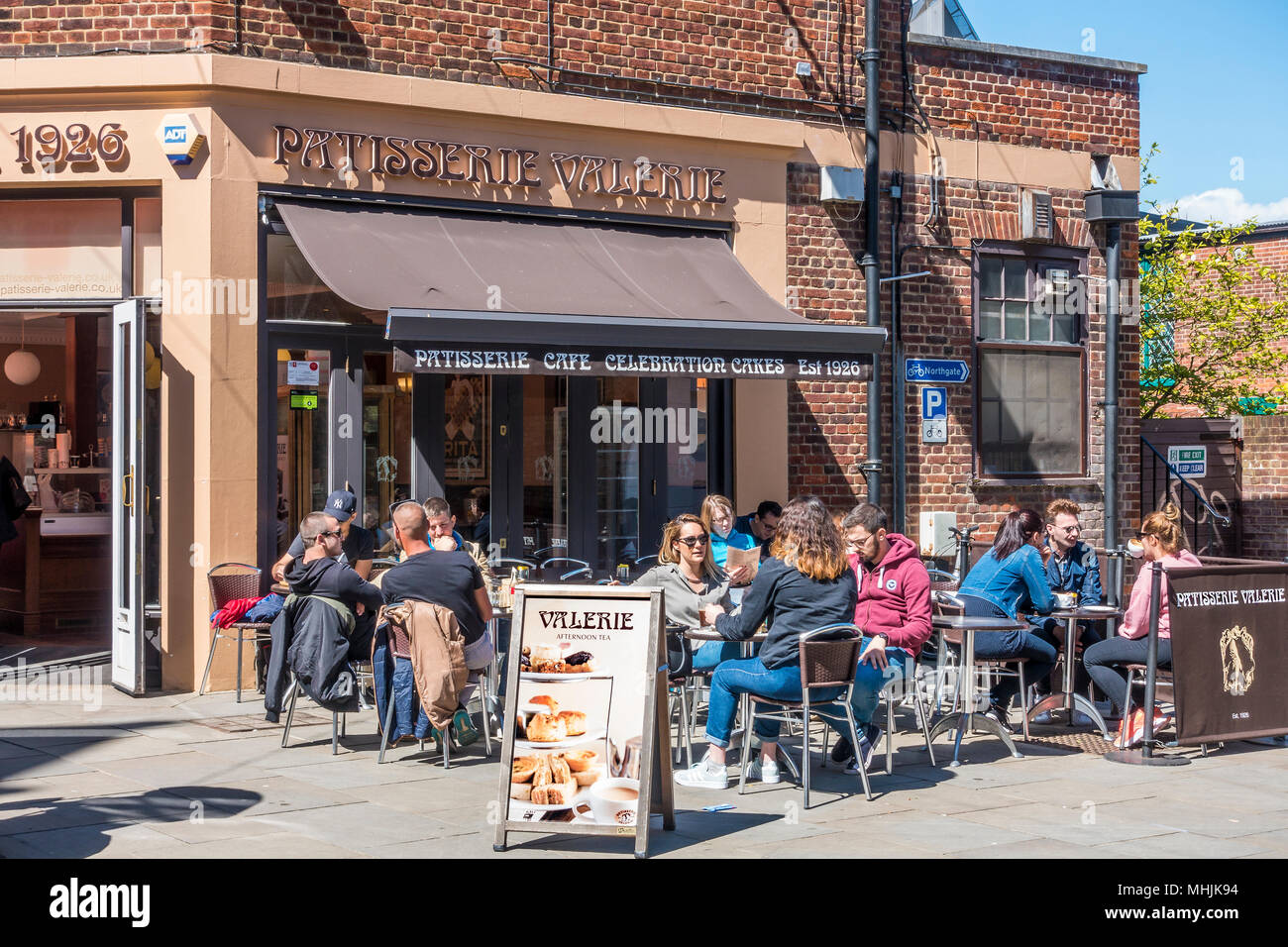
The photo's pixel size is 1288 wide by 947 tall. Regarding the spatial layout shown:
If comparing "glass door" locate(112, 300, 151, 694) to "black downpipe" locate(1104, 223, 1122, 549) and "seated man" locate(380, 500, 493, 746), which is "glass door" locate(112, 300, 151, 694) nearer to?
"seated man" locate(380, 500, 493, 746)

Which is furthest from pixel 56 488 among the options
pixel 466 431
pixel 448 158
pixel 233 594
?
pixel 448 158

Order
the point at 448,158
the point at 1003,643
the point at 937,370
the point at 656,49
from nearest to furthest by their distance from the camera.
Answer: the point at 1003,643 → the point at 448,158 → the point at 656,49 → the point at 937,370

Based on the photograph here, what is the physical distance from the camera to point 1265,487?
57.2 ft

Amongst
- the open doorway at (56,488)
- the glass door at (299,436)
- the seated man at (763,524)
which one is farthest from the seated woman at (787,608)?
the open doorway at (56,488)

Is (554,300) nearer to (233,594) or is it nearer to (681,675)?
(233,594)

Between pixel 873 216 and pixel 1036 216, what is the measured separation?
6.08 feet

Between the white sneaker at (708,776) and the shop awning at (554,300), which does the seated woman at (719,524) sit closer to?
the shop awning at (554,300)

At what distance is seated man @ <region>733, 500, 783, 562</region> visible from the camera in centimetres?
1166

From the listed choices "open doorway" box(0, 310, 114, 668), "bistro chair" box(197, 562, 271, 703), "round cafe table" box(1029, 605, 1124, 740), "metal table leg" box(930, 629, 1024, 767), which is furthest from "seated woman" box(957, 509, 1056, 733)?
"open doorway" box(0, 310, 114, 668)

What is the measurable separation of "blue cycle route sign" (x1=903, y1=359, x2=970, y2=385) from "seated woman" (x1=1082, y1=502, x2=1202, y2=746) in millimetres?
4170

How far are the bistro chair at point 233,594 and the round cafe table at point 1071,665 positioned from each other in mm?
A: 5258

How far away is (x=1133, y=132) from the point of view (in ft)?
48.3

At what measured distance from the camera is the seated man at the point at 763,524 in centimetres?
1166

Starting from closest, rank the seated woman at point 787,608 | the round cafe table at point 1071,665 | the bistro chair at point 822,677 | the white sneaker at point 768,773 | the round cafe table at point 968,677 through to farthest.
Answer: the bistro chair at point 822,677 → the seated woman at point 787,608 → the white sneaker at point 768,773 → the round cafe table at point 968,677 → the round cafe table at point 1071,665
